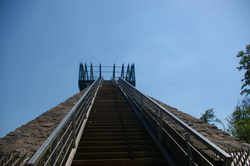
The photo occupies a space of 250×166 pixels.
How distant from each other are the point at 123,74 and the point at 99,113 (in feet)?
49.3

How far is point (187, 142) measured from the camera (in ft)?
11.0

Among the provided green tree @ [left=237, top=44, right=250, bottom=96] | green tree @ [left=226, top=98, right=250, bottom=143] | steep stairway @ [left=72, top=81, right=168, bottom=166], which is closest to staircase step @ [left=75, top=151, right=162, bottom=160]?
steep stairway @ [left=72, top=81, right=168, bottom=166]

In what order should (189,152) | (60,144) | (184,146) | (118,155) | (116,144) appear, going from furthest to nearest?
1. (116,144)
2. (118,155)
3. (60,144)
4. (184,146)
5. (189,152)

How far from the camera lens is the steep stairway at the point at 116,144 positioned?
388cm

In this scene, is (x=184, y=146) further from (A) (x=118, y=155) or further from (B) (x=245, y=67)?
(B) (x=245, y=67)

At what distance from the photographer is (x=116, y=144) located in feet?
15.5

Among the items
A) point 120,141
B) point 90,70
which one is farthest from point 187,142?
point 90,70

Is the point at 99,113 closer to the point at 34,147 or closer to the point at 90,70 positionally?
the point at 34,147

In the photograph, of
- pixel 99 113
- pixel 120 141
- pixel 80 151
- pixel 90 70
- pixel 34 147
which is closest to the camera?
pixel 34 147

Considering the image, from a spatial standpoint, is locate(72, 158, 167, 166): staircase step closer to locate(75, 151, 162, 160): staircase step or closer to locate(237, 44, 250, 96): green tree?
locate(75, 151, 162, 160): staircase step

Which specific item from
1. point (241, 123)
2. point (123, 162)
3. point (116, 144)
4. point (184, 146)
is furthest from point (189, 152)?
point (241, 123)

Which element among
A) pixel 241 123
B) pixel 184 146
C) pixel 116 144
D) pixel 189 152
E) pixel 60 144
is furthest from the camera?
pixel 241 123

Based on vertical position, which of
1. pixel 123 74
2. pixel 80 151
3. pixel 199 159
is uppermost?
pixel 123 74

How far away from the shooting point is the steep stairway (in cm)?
388
